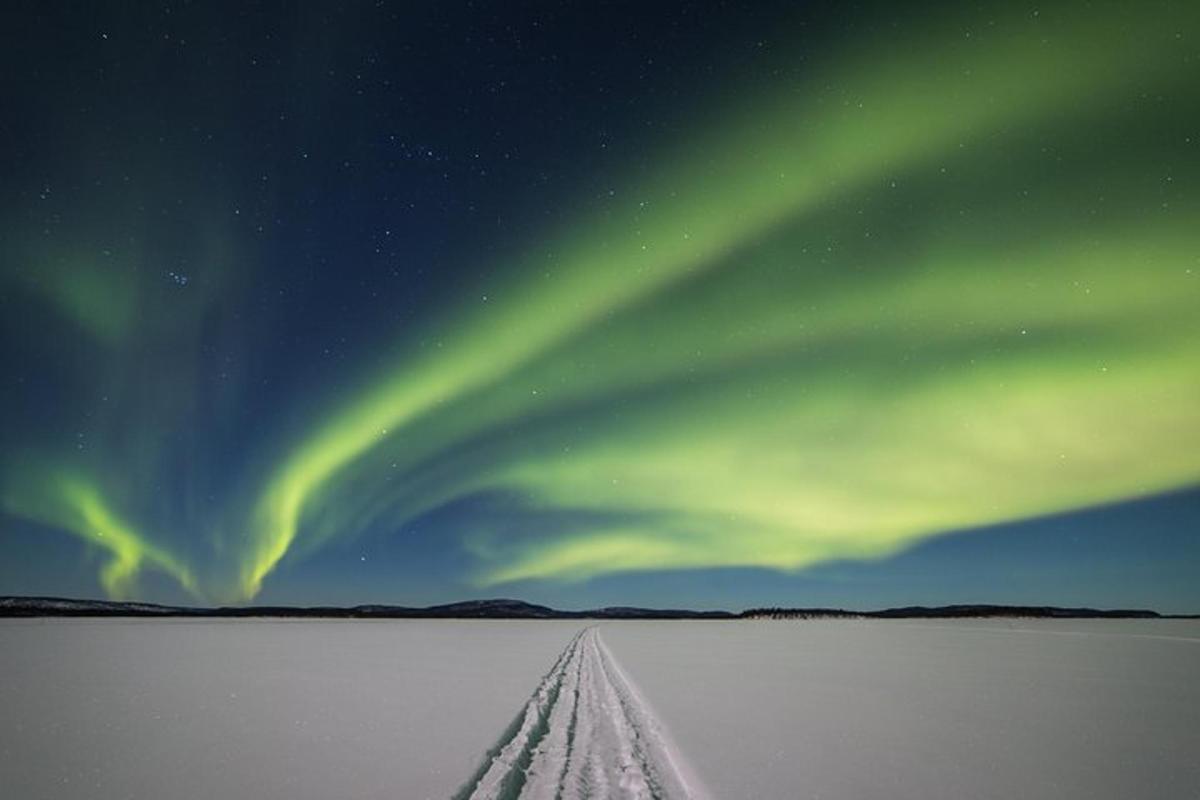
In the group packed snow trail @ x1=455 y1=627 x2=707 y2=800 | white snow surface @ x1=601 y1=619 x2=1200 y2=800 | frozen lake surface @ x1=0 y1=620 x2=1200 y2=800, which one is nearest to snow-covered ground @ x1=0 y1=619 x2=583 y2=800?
frozen lake surface @ x1=0 y1=620 x2=1200 y2=800

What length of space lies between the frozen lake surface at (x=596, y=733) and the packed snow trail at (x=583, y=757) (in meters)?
0.03

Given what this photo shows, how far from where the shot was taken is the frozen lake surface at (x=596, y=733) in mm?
5320

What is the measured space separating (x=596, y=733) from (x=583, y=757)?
120 centimetres

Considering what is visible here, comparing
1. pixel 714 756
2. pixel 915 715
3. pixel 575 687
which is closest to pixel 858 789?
pixel 714 756

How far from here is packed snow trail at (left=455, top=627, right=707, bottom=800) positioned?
493 centimetres

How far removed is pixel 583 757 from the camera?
5.98 metres

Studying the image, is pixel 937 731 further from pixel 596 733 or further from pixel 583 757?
pixel 583 757

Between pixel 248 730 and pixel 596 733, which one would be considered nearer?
pixel 596 733

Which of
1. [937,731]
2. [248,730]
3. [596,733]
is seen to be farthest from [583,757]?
[937,731]

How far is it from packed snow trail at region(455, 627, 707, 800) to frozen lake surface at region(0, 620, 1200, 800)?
3cm

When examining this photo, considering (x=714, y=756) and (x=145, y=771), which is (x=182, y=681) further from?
(x=714, y=756)

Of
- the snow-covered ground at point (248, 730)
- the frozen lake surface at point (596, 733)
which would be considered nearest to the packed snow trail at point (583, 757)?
the frozen lake surface at point (596, 733)

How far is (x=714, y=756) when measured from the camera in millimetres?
6223

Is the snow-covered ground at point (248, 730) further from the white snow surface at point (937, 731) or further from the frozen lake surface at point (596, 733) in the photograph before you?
the white snow surface at point (937, 731)
